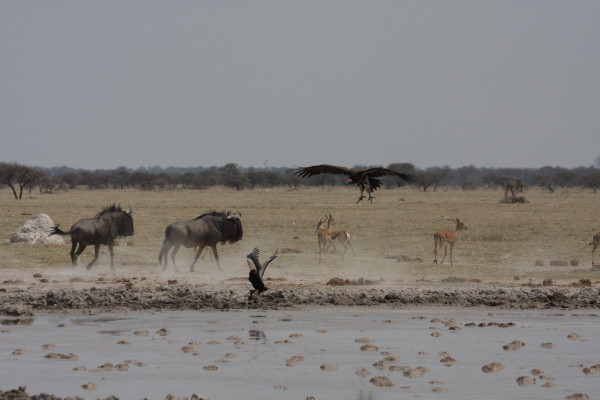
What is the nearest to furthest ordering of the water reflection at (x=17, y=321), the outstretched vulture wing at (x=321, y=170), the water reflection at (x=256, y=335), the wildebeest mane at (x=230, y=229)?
the water reflection at (x=256, y=335), the water reflection at (x=17, y=321), the outstretched vulture wing at (x=321, y=170), the wildebeest mane at (x=230, y=229)

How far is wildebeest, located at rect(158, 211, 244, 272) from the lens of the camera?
25594mm

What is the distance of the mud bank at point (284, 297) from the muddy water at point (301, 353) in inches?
28.9

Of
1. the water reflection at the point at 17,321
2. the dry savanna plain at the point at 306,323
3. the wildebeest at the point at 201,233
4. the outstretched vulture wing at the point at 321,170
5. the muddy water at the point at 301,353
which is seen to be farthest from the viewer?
the wildebeest at the point at 201,233

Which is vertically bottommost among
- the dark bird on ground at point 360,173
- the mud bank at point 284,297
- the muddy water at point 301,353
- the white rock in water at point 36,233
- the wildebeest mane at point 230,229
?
the muddy water at point 301,353

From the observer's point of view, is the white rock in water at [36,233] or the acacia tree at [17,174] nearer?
the white rock in water at [36,233]

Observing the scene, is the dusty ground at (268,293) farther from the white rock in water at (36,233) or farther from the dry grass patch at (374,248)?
the white rock in water at (36,233)

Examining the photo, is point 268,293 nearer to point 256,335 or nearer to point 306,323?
point 306,323

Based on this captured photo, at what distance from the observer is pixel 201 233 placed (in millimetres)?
26094

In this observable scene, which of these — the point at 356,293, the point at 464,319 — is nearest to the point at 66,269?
the point at 356,293

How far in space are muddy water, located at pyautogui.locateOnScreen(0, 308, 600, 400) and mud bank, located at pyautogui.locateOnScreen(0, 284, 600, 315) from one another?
2.41ft

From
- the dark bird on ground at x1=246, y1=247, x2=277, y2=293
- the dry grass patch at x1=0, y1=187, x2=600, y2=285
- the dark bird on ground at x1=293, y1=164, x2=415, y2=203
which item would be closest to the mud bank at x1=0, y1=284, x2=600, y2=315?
the dark bird on ground at x1=246, y1=247, x2=277, y2=293

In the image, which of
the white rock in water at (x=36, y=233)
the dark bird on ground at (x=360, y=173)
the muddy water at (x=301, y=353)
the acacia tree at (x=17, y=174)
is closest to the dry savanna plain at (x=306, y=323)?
the muddy water at (x=301, y=353)

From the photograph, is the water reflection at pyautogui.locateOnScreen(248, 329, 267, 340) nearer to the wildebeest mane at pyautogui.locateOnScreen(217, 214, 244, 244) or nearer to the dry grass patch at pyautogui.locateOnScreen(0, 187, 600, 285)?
the dry grass patch at pyautogui.locateOnScreen(0, 187, 600, 285)

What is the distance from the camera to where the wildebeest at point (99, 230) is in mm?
24969
